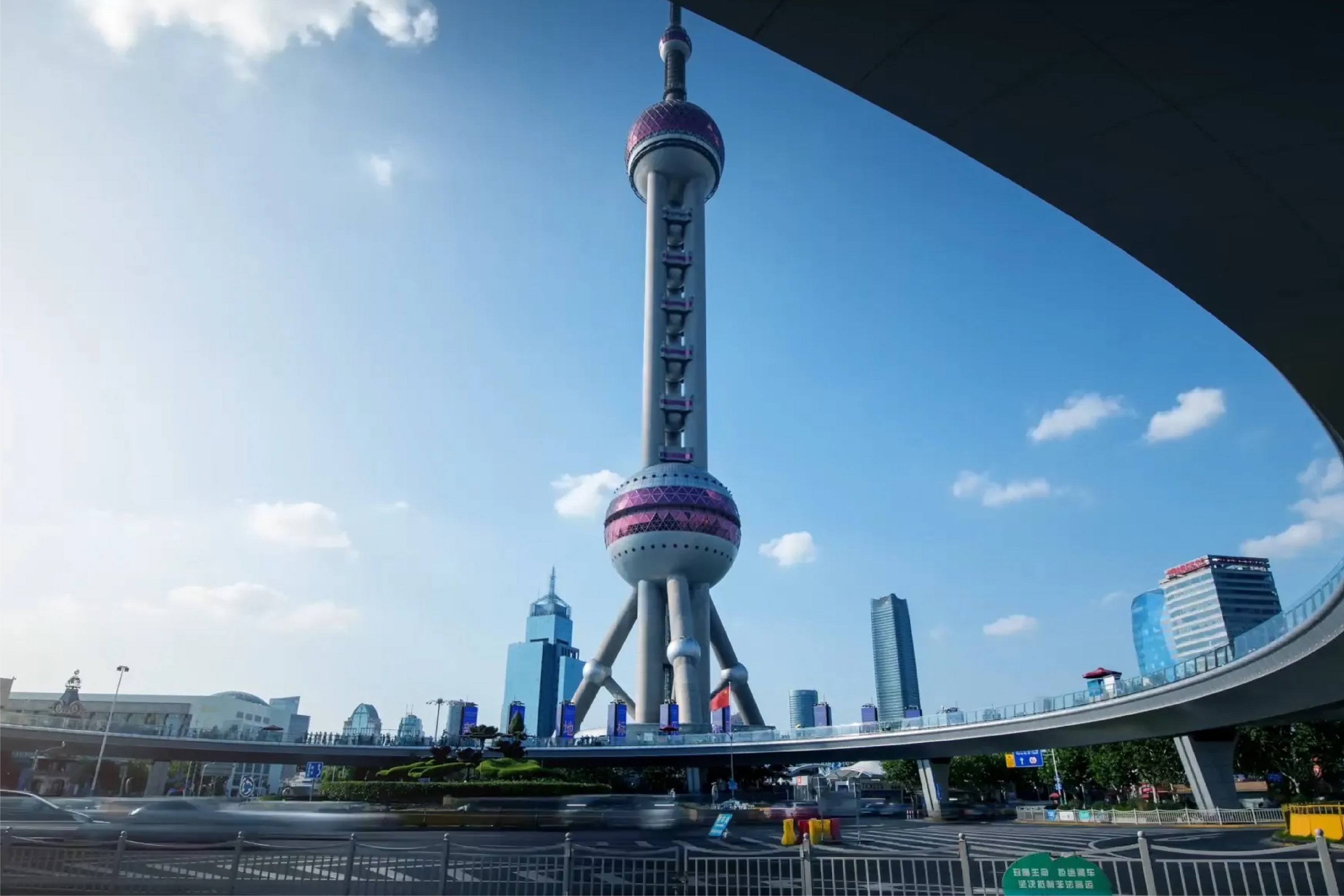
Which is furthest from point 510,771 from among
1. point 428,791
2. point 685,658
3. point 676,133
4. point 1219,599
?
point 1219,599

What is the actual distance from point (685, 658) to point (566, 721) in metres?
12.8

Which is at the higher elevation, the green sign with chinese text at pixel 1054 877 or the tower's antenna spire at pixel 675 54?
the tower's antenna spire at pixel 675 54

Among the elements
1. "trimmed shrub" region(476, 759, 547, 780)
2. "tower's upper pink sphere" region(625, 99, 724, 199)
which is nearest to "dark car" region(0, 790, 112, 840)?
"trimmed shrub" region(476, 759, 547, 780)

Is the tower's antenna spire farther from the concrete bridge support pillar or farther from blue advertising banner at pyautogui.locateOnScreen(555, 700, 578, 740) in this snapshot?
the concrete bridge support pillar

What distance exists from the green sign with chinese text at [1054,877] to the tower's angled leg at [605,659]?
7956cm

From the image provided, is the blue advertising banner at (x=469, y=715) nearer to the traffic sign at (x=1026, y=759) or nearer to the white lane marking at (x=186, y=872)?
the traffic sign at (x=1026, y=759)

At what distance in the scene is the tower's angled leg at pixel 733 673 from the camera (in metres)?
87.5

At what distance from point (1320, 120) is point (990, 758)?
8716cm

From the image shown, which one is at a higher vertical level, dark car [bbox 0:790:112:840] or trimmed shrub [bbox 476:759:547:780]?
trimmed shrub [bbox 476:759:547:780]

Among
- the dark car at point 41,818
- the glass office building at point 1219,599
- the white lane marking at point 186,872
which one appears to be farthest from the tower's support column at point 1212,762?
Answer: the glass office building at point 1219,599

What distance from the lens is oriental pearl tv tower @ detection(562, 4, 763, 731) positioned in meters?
80.8

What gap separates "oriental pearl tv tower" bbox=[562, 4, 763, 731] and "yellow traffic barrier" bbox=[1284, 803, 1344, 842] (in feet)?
168

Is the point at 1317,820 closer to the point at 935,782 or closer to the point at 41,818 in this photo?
the point at 41,818

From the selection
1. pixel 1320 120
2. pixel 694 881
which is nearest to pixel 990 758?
pixel 694 881
